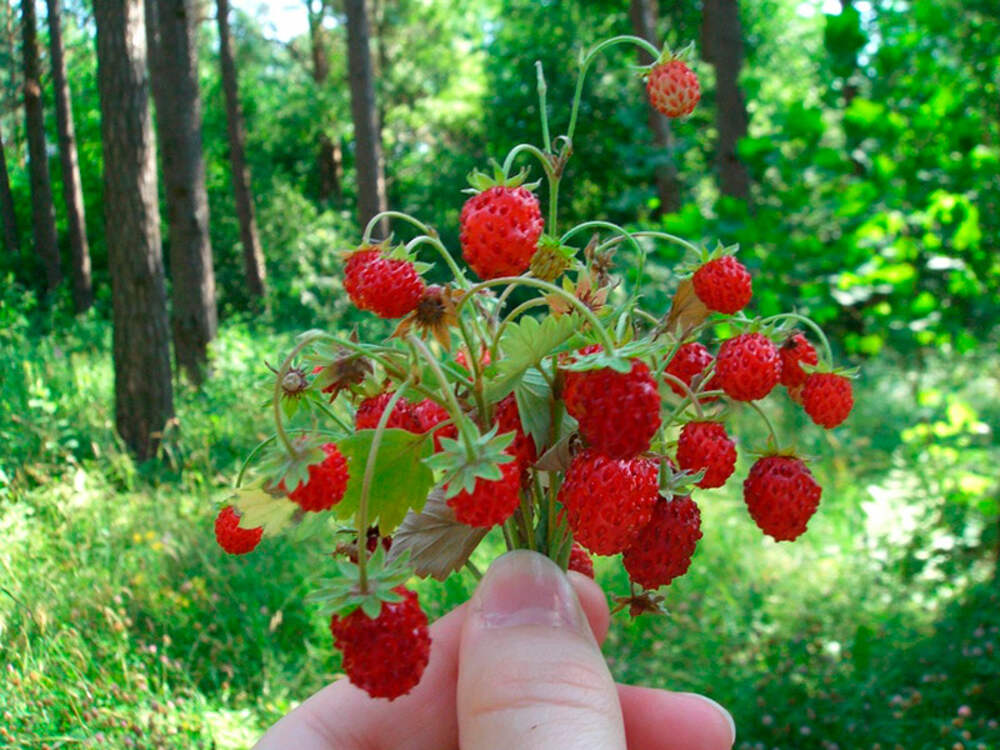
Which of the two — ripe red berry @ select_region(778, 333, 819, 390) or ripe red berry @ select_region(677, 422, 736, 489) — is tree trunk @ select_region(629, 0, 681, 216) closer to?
ripe red berry @ select_region(778, 333, 819, 390)

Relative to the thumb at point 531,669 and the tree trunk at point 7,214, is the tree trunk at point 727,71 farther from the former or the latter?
Result: the thumb at point 531,669

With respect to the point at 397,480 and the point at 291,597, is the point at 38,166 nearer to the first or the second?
the point at 291,597

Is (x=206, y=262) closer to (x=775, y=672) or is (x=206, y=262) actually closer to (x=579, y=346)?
(x=775, y=672)

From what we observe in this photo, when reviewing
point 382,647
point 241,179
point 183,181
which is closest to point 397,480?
point 382,647

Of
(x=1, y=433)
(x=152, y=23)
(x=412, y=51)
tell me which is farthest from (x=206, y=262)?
(x=412, y=51)

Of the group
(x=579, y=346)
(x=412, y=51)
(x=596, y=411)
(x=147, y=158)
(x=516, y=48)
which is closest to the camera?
(x=596, y=411)

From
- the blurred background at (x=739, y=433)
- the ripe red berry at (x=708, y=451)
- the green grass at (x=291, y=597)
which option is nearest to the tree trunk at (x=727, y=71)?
the blurred background at (x=739, y=433)

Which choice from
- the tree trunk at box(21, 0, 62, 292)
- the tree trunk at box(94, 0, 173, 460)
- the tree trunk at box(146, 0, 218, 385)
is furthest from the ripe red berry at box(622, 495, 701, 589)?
the tree trunk at box(146, 0, 218, 385)
